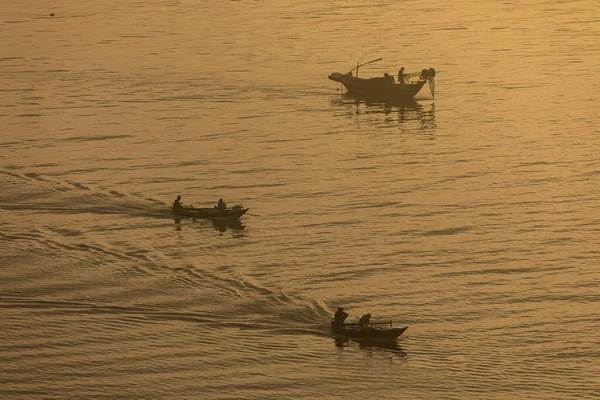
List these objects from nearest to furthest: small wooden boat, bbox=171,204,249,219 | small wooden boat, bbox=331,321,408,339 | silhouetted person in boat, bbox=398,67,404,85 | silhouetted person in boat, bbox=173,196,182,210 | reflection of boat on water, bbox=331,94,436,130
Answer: small wooden boat, bbox=331,321,408,339 → small wooden boat, bbox=171,204,249,219 → silhouetted person in boat, bbox=173,196,182,210 → reflection of boat on water, bbox=331,94,436,130 → silhouetted person in boat, bbox=398,67,404,85

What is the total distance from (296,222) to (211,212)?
510cm

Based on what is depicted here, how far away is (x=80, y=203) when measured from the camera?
8300 centimetres

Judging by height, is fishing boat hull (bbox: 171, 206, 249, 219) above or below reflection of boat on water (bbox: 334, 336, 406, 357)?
above

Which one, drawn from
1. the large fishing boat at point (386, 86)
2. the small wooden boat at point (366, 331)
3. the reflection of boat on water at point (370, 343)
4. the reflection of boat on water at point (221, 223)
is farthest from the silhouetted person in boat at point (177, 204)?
the large fishing boat at point (386, 86)

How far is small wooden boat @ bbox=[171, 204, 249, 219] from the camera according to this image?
7894 centimetres

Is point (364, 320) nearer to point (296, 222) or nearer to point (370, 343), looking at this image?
point (370, 343)

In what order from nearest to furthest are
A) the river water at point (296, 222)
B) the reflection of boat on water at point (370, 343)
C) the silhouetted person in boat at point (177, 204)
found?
the river water at point (296, 222)
the reflection of boat on water at point (370, 343)
the silhouetted person in boat at point (177, 204)

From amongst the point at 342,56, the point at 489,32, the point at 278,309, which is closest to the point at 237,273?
the point at 278,309

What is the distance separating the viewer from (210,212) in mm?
79562

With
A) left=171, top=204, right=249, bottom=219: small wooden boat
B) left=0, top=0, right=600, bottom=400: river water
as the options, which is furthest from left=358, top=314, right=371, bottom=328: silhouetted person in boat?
left=171, top=204, right=249, bottom=219: small wooden boat

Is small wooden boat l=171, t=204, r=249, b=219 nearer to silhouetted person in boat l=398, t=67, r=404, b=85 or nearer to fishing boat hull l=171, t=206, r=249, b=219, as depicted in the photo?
fishing boat hull l=171, t=206, r=249, b=219

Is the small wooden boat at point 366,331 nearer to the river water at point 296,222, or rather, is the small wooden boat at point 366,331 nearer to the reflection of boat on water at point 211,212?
the river water at point 296,222

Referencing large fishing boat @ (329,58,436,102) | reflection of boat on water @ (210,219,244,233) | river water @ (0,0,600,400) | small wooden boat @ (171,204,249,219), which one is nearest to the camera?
river water @ (0,0,600,400)

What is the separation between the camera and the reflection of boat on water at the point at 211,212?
7894 centimetres
